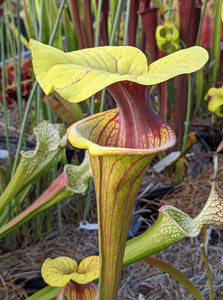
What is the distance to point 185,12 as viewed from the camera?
121cm

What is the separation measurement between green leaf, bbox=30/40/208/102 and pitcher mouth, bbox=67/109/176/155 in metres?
0.07

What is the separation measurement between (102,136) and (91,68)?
0.39 ft


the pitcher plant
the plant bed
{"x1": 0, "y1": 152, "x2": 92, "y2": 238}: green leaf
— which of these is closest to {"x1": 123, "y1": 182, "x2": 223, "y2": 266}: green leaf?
the pitcher plant

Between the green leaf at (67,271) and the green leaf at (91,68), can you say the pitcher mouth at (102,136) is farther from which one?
the green leaf at (67,271)

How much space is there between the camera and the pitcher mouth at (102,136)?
0.39m

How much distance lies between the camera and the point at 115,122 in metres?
0.50

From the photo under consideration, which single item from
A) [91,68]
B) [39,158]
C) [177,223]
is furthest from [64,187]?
[91,68]

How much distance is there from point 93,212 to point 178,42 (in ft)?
2.24

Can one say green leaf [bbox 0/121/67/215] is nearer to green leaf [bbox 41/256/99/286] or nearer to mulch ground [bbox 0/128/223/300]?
mulch ground [bbox 0/128/223/300]

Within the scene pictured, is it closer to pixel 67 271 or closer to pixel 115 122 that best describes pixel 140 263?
pixel 67 271

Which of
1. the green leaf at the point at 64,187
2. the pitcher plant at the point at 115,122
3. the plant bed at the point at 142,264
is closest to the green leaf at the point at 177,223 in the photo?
the pitcher plant at the point at 115,122

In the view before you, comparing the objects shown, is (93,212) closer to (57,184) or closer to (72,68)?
(57,184)

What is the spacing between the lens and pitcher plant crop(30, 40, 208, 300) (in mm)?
362

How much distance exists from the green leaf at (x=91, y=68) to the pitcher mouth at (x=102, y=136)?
0.07m
